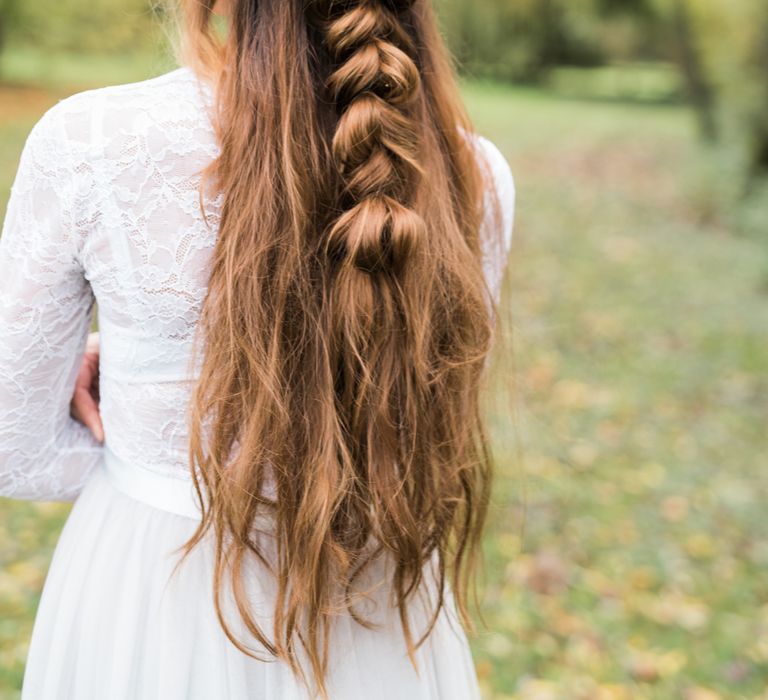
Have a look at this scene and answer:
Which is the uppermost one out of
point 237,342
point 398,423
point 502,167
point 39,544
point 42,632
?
point 502,167

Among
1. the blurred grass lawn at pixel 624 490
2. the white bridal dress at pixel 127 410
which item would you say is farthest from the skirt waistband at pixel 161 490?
the blurred grass lawn at pixel 624 490

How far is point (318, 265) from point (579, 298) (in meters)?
6.09

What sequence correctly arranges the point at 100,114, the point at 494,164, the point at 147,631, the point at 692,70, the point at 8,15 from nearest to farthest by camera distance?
the point at 100,114 → the point at 147,631 → the point at 494,164 → the point at 692,70 → the point at 8,15

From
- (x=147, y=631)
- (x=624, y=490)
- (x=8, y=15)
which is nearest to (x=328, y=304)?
(x=147, y=631)

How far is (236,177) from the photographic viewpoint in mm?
1134

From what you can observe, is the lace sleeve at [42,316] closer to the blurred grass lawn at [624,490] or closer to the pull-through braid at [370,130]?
the pull-through braid at [370,130]

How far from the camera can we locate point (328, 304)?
3.92 ft

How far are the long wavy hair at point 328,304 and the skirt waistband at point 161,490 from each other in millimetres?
37

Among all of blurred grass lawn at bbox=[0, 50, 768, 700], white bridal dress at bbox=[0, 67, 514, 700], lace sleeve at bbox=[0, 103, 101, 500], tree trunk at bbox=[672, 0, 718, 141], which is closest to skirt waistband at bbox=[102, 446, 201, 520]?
white bridal dress at bbox=[0, 67, 514, 700]

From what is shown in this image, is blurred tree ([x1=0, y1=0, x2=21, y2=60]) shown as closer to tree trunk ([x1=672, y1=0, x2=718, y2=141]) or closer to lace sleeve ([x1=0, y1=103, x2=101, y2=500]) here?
tree trunk ([x1=672, y1=0, x2=718, y2=141])

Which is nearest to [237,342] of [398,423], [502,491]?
[398,423]

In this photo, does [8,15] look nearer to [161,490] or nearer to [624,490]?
[624,490]

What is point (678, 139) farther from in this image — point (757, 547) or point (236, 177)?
point (236, 177)

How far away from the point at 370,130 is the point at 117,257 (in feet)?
1.23
